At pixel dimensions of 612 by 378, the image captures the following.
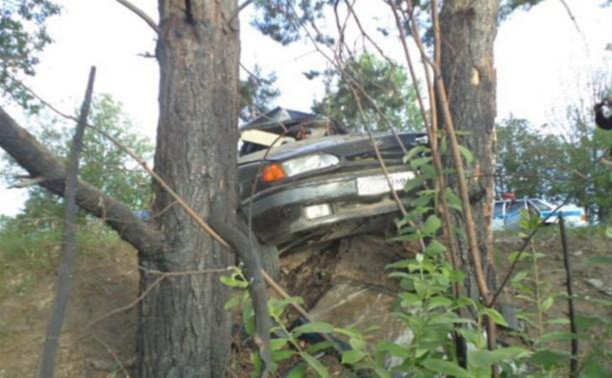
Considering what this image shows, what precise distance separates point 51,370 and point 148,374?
8.07ft

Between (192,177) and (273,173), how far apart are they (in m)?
1.30

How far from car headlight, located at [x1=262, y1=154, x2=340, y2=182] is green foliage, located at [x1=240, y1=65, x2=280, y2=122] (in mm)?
419

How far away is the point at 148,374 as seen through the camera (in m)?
3.47

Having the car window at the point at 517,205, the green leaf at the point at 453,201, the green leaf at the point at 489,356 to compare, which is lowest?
the green leaf at the point at 489,356

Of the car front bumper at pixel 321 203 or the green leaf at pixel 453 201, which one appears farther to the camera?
the car front bumper at pixel 321 203

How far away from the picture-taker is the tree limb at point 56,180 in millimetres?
2691

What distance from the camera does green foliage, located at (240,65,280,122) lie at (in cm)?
365

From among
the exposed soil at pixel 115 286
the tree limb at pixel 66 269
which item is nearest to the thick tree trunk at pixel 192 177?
the exposed soil at pixel 115 286

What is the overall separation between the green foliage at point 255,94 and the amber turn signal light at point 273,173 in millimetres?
398

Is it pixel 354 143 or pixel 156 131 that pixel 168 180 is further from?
pixel 354 143

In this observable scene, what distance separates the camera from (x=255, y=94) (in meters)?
4.27

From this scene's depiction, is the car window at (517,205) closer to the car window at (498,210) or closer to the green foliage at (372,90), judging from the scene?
the green foliage at (372,90)

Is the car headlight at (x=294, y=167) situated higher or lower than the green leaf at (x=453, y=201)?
higher

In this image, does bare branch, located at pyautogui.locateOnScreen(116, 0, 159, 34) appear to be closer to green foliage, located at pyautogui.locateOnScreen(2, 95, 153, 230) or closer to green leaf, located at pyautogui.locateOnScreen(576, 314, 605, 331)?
green foliage, located at pyautogui.locateOnScreen(2, 95, 153, 230)
